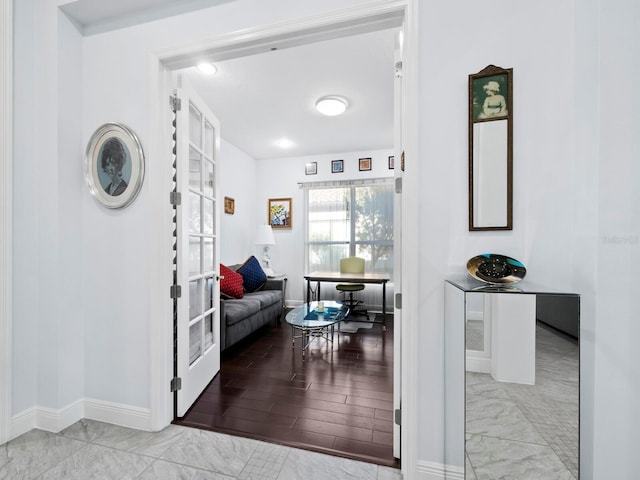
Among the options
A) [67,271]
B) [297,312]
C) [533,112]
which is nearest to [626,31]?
[533,112]

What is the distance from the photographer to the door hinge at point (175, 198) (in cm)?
176

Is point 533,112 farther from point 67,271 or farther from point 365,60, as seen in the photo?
point 67,271

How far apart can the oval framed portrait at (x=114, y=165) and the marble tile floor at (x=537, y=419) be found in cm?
204

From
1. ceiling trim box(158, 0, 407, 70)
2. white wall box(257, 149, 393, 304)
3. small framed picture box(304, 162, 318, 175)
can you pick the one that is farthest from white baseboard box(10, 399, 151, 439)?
small framed picture box(304, 162, 318, 175)

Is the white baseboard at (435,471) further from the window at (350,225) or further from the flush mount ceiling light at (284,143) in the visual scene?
the flush mount ceiling light at (284,143)

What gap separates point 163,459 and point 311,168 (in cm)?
442

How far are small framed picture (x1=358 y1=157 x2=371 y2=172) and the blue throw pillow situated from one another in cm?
240

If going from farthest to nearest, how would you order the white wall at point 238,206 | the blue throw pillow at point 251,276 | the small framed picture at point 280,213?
the small framed picture at point 280,213
the white wall at point 238,206
the blue throw pillow at point 251,276

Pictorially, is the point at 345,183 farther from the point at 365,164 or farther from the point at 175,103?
the point at 175,103

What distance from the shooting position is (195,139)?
2.09 metres

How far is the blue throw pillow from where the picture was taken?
13.4 feet

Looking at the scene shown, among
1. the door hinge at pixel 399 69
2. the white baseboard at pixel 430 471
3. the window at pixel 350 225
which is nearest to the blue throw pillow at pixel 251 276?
the window at pixel 350 225

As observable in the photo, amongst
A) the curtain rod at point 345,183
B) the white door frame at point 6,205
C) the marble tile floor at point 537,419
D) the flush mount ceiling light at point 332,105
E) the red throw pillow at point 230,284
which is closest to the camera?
the marble tile floor at point 537,419

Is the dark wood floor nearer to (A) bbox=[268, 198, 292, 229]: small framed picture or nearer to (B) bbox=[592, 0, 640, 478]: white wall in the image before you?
(B) bbox=[592, 0, 640, 478]: white wall
